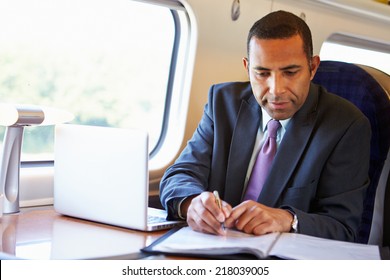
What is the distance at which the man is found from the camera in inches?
74.3

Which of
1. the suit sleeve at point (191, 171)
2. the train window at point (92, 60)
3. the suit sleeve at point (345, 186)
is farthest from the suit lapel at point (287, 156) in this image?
the train window at point (92, 60)

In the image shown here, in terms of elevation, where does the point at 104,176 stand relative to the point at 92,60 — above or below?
below

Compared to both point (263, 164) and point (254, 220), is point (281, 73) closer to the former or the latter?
point (263, 164)

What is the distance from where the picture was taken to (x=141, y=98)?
9.16 ft

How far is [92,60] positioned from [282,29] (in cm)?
94

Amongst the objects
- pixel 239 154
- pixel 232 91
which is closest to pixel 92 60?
pixel 232 91

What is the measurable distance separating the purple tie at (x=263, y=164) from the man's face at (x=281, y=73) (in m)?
0.10

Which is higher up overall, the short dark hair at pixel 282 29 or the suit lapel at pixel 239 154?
the short dark hair at pixel 282 29

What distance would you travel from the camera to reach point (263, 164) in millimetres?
2074

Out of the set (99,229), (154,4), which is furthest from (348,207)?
(154,4)

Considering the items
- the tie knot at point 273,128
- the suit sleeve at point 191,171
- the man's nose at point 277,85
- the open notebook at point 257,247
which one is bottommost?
the open notebook at point 257,247

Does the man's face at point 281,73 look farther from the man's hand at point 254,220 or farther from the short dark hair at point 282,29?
the man's hand at point 254,220

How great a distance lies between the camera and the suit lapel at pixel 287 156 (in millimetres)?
1979
